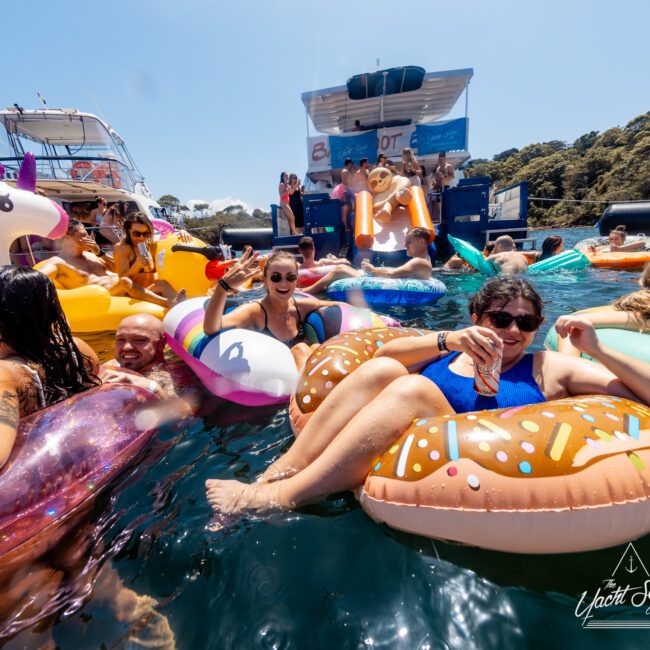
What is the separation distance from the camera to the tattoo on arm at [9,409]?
1.29 meters

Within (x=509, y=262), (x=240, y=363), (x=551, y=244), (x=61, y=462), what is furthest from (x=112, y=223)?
(x=551, y=244)

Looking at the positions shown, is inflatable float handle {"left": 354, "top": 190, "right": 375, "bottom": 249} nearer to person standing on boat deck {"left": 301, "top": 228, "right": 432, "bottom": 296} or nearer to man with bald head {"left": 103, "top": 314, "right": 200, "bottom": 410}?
person standing on boat deck {"left": 301, "top": 228, "right": 432, "bottom": 296}

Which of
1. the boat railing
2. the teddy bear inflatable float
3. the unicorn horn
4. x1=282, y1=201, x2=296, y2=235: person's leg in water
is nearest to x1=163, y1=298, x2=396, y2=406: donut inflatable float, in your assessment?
the unicorn horn

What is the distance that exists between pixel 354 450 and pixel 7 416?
4.28 feet

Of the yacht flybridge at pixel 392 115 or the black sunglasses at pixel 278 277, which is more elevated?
the yacht flybridge at pixel 392 115

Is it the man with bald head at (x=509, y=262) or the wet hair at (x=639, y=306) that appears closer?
the wet hair at (x=639, y=306)

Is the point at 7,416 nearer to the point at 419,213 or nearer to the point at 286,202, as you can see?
the point at 419,213

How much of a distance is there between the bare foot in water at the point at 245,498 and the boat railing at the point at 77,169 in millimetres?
10701

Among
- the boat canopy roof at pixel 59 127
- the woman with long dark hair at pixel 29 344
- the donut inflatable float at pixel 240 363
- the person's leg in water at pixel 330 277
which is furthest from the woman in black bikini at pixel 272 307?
the boat canopy roof at pixel 59 127

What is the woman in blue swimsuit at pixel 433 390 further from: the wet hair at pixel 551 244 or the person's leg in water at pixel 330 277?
the wet hair at pixel 551 244

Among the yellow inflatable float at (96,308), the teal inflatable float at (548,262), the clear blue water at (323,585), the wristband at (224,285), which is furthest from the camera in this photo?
the teal inflatable float at (548,262)

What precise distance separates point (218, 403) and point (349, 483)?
4.62ft

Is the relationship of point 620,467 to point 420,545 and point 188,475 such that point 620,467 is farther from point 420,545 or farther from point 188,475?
point 188,475

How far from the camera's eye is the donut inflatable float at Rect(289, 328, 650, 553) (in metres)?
1.14
